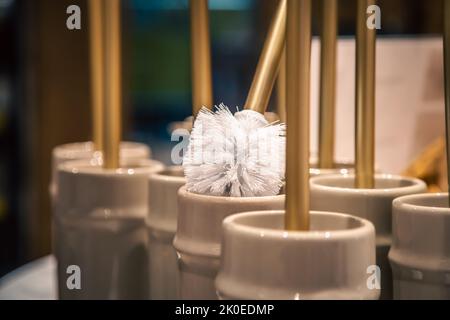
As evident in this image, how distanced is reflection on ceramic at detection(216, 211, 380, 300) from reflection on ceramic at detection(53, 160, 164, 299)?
0.18 metres

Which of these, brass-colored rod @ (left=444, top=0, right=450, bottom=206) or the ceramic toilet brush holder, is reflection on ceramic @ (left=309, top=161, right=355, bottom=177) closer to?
the ceramic toilet brush holder

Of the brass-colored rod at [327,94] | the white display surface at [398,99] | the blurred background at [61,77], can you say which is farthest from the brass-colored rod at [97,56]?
the blurred background at [61,77]

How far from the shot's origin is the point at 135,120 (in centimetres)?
239

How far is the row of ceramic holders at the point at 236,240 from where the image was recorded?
31cm

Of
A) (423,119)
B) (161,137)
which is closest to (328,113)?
(423,119)

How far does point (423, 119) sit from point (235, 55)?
5.22ft

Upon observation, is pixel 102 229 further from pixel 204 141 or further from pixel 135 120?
pixel 135 120

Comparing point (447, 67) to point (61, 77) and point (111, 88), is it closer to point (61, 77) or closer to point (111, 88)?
point (111, 88)

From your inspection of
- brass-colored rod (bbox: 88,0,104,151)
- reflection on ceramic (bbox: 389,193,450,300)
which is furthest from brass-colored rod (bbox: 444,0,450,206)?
brass-colored rod (bbox: 88,0,104,151)

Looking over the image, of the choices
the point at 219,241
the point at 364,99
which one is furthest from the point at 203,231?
the point at 364,99

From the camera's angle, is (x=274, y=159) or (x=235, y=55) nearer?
(x=274, y=159)

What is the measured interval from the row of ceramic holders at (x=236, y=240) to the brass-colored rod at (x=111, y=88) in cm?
2

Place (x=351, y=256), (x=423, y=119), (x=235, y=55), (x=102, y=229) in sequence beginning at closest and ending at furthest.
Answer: (x=351, y=256)
(x=102, y=229)
(x=423, y=119)
(x=235, y=55)

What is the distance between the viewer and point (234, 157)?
39 centimetres
